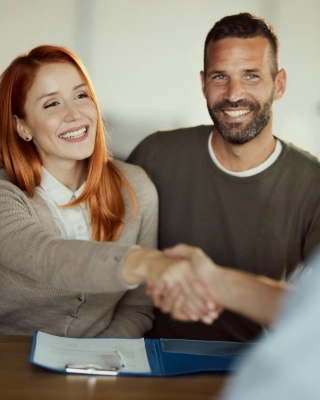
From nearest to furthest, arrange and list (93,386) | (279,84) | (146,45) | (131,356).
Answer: (93,386)
(131,356)
(279,84)
(146,45)

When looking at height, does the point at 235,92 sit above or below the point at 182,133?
above

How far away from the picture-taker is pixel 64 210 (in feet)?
6.74

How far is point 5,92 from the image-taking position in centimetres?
209

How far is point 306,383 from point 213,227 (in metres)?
1.57

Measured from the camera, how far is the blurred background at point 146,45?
114 inches

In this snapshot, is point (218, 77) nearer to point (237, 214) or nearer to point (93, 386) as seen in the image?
point (237, 214)

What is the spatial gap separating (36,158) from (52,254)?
1.87 ft

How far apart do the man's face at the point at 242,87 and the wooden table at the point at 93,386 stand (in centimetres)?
105

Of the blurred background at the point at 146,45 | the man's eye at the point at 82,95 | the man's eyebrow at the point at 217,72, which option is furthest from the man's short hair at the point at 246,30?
the blurred background at the point at 146,45

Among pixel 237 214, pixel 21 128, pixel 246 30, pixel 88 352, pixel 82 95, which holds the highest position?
pixel 246 30

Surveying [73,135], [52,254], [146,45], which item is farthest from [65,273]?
[146,45]

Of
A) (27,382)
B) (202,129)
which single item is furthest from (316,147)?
(27,382)

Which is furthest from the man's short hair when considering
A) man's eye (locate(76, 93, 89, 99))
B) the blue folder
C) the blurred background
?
the blue folder

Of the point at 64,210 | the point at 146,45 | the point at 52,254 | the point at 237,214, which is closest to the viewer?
Answer: the point at 52,254
